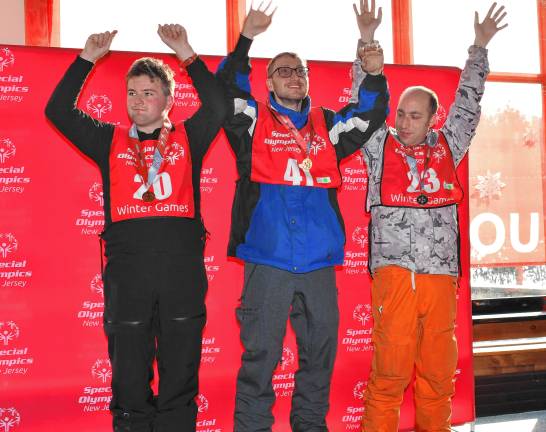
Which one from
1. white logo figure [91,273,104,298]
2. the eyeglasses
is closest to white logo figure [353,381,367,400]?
white logo figure [91,273,104,298]

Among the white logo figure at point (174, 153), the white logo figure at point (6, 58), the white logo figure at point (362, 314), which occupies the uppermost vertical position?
the white logo figure at point (6, 58)

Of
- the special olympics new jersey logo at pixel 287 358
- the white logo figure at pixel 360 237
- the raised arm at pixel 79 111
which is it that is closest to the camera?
the raised arm at pixel 79 111

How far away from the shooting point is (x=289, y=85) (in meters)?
2.52

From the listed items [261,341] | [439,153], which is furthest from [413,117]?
[261,341]

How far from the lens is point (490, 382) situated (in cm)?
362

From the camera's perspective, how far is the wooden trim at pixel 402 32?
444cm

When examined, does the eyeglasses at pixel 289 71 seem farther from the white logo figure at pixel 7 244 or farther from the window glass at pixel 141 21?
the window glass at pixel 141 21

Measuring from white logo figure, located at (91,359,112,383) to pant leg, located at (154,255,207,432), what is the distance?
2.30 feet

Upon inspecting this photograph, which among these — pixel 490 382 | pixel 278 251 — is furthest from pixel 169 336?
pixel 490 382

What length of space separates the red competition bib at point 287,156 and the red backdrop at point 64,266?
0.56 meters

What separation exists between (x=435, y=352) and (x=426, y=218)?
1.88ft

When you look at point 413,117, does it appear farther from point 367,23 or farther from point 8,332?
point 8,332

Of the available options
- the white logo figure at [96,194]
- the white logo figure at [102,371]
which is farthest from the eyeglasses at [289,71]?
the white logo figure at [102,371]

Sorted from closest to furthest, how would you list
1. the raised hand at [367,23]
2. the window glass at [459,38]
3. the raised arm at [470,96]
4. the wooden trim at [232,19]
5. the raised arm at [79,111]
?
the raised arm at [79,111] → the raised hand at [367,23] → the raised arm at [470,96] → the wooden trim at [232,19] → the window glass at [459,38]
